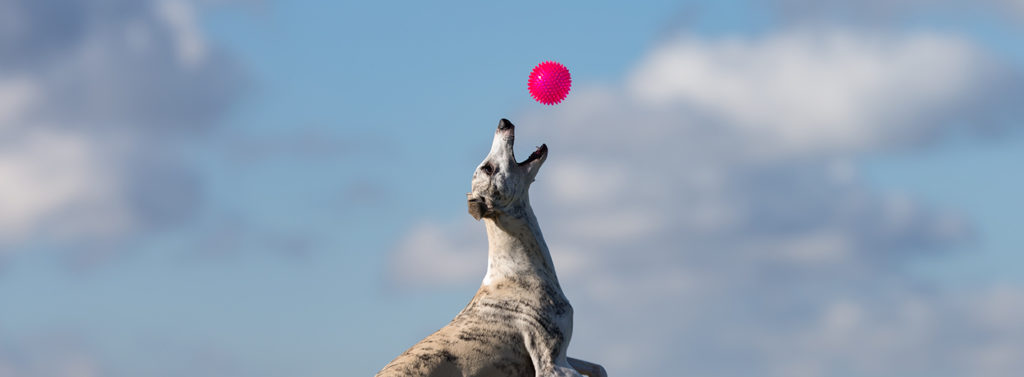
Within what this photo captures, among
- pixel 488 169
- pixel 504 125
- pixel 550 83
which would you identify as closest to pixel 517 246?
pixel 488 169

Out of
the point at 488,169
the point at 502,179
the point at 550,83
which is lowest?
the point at 502,179

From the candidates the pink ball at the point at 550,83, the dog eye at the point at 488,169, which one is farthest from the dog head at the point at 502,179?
the pink ball at the point at 550,83

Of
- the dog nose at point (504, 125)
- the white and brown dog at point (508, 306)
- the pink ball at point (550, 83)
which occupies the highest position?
the pink ball at point (550, 83)

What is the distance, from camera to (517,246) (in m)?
15.6

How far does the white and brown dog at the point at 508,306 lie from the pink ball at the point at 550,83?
55 centimetres

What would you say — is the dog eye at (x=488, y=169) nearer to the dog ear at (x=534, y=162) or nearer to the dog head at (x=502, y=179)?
the dog head at (x=502, y=179)

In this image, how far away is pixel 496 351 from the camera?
15.0 metres

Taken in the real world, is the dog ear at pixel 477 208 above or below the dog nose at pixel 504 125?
below

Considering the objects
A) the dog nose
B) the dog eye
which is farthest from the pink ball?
the dog eye

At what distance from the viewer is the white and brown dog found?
1488 centimetres

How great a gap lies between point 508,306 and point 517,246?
706 mm

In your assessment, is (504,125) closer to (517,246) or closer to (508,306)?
(517,246)

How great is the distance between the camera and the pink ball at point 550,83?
16.1 m

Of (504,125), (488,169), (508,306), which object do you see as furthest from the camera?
(504,125)
